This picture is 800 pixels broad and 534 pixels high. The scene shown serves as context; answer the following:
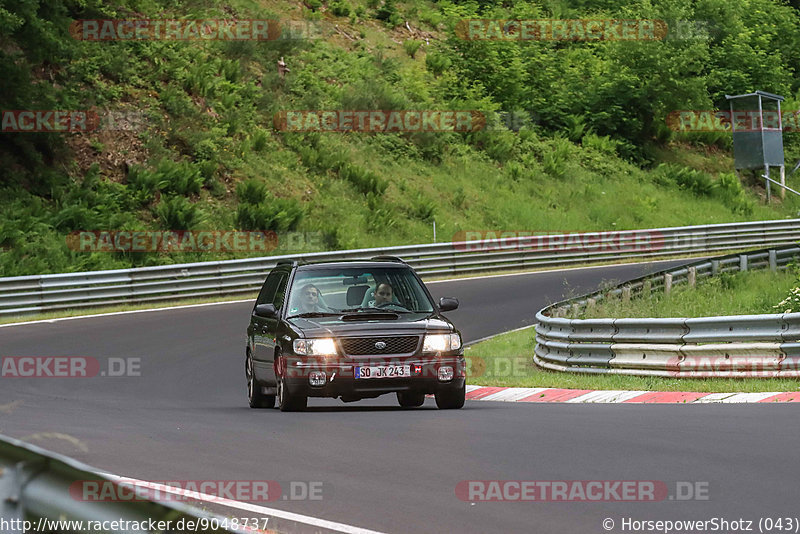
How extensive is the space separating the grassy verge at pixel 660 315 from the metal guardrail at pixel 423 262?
9.57 metres

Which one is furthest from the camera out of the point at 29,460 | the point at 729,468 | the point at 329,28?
the point at 329,28

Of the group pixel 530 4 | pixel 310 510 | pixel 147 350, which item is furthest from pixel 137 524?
pixel 530 4

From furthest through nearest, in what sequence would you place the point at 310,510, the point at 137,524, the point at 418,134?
the point at 418,134, the point at 310,510, the point at 137,524

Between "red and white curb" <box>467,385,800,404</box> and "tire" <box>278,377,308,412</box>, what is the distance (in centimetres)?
301

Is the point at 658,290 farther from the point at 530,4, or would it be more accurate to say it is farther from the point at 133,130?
the point at 530,4

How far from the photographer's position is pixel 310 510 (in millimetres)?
6809

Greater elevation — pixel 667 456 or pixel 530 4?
pixel 530 4

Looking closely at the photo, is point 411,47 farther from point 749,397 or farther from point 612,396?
point 749,397

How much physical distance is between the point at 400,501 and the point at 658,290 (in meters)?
17.4

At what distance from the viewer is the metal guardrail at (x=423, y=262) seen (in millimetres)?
26250

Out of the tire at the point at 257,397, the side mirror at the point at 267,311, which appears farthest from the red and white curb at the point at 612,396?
the side mirror at the point at 267,311

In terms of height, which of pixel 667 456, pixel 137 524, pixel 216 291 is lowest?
pixel 216 291

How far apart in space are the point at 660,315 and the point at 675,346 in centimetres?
506

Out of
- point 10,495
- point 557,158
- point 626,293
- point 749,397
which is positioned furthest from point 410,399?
point 557,158
